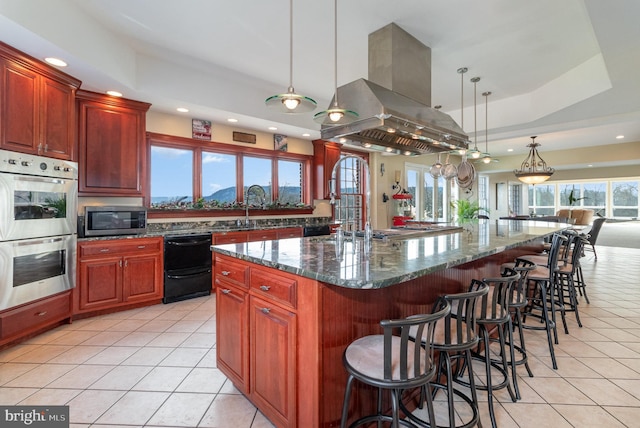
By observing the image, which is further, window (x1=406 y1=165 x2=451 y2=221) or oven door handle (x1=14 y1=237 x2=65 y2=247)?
window (x1=406 y1=165 x2=451 y2=221)

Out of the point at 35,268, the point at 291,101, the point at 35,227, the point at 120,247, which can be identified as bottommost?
the point at 35,268

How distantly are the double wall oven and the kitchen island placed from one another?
1880mm

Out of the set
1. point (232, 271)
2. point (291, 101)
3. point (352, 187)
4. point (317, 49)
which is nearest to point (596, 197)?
point (352, 187)

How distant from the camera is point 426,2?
2.48 metres

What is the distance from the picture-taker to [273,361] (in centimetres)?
157

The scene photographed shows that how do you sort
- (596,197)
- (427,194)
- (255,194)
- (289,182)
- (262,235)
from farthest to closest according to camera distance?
(596,197) < (427,194) < (289,182) < (255,194) < (262,235)

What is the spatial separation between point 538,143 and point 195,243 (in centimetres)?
780

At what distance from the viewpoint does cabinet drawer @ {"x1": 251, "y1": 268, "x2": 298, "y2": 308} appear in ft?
4.76

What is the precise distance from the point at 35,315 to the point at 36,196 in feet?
3.48

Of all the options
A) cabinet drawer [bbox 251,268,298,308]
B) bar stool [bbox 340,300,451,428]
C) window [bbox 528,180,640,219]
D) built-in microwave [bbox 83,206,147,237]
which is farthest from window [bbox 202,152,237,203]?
window [bbox 528,180,640,219]

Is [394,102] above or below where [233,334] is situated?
above

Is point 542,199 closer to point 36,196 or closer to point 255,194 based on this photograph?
point 255,194

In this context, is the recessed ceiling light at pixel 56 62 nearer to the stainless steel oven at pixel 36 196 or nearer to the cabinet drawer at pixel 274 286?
the stainless steel oven at pixel 36 196

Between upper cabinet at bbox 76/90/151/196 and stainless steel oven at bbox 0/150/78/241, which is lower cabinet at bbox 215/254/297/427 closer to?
stainless steel oven at bbox 0/150/78/241
